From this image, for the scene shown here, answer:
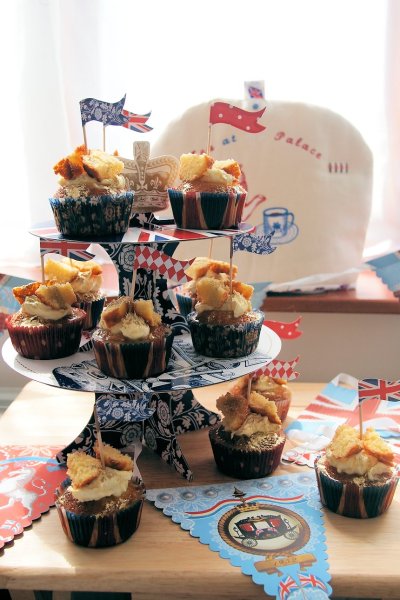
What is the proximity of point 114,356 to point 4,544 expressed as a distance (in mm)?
369

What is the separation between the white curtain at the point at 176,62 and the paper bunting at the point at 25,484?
870 millimetres

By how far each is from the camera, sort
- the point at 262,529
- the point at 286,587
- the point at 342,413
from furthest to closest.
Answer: the point at 342,413 < the point at 262,529 < the point at 286,587

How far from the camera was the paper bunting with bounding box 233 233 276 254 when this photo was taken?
1491mm

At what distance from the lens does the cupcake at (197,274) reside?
5.24 ft

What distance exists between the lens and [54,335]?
4.62 ft

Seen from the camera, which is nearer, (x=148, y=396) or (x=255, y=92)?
(x=148, y=396)

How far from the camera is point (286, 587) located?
1.12 meters

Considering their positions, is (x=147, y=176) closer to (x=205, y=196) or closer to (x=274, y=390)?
(x=205, y=196)

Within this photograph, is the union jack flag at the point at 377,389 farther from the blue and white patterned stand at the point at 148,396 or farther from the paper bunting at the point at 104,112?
the paper bunting at the point at 104,112

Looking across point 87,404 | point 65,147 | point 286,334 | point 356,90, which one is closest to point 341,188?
point 356,90

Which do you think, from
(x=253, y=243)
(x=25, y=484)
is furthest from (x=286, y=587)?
(x=253, y=243)

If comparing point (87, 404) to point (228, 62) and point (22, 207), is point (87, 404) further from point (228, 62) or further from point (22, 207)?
point (228, 62)

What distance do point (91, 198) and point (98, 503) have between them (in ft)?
1.76

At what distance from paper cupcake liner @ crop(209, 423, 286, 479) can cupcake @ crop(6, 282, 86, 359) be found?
361 mm
